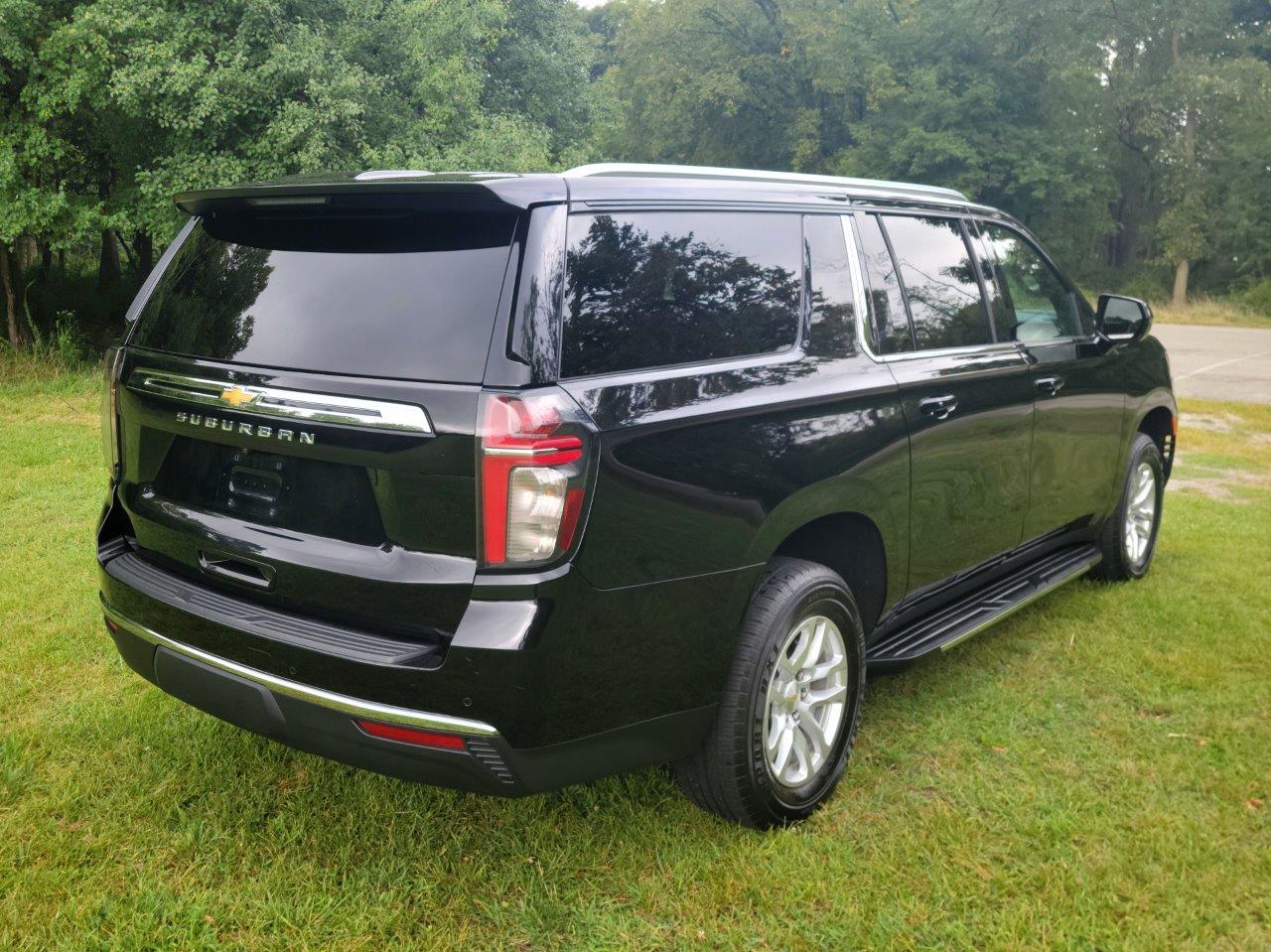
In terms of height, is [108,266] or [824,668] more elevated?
[108,266]

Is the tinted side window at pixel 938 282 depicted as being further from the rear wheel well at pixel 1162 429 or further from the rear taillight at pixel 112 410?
the rear taillight at pixel 112 410

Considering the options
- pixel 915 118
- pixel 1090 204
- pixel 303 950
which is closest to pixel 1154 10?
pixel 1090 204

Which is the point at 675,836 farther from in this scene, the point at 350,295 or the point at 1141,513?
the point at 1141,513

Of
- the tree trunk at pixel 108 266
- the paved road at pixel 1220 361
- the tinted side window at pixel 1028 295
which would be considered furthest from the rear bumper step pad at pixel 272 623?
the tree trunk at pixel 108 266

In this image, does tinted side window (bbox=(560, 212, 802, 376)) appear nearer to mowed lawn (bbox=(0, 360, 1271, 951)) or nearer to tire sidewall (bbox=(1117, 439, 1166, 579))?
mowed lawn (bbox=(0, 360, 1271, 951))

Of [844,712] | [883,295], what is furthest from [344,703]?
[883,295]

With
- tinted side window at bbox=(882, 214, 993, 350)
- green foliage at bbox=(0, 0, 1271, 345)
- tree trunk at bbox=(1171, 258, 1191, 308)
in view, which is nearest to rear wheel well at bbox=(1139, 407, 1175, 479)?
tinted side window at bbox=(882, 214, 993, 350)

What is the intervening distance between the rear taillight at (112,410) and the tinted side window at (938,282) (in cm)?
254

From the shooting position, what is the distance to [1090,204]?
136 feet

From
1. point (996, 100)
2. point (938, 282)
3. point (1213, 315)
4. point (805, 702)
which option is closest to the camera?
point (805, 702)

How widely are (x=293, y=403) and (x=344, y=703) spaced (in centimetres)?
72

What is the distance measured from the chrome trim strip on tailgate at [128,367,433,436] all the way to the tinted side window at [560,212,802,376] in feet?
1.25

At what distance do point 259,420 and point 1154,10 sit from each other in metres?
46.2

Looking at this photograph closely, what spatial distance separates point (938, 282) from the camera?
13.2ft
